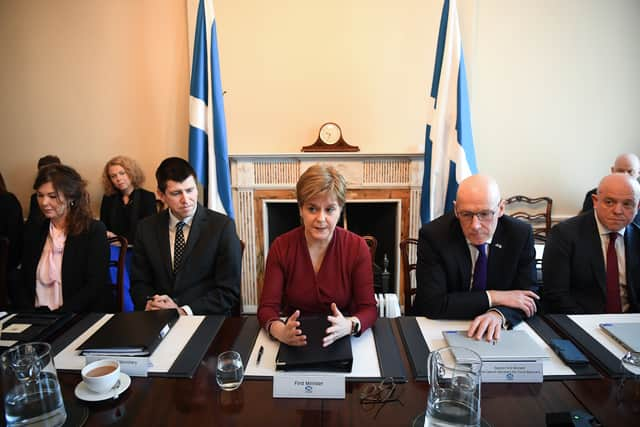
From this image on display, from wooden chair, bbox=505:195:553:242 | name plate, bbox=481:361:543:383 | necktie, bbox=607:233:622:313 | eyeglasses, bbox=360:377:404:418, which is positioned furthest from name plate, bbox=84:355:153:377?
wooden chair, bbox=505:195:553:242

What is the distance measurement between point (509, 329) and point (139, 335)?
1.11 meters

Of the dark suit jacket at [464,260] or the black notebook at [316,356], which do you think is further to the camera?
the dark suit jacket at [464,260]

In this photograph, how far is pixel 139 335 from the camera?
3.69 feet

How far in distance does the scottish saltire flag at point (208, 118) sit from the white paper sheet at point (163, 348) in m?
1.50

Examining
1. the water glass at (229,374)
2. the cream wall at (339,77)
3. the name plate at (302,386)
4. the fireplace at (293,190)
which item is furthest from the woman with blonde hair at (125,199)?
the name plate at (302,386)

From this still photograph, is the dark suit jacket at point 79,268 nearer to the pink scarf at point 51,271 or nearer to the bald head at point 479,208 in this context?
the pink scarf at point 51,271

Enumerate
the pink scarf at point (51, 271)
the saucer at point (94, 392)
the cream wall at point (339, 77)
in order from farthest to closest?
1. the cream wall at point (339, 77)
2. the pink scarf at point (51, 271)
3. the saucer at point (94, 392)

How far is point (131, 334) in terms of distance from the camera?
113cm

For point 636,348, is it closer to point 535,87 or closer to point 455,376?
point 455,376

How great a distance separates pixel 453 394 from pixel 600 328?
0.71 metres

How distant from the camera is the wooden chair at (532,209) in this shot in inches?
126

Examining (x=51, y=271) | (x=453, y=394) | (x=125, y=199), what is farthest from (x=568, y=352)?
(x=125, y=199)

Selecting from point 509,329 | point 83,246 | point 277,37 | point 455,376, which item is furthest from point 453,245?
point 277,37

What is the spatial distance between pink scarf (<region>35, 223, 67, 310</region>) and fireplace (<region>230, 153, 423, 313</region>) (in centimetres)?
141
